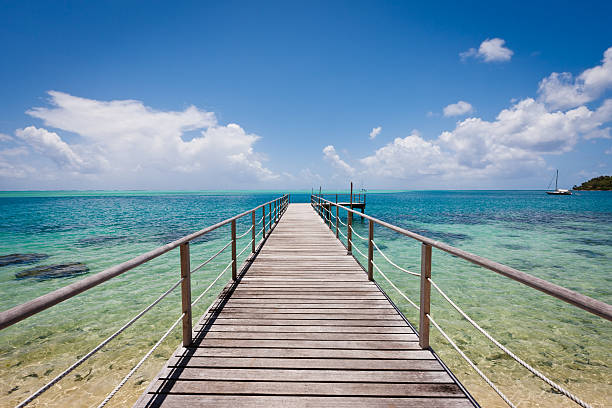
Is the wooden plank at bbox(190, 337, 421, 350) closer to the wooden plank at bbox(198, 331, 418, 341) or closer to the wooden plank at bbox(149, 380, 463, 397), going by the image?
the wooden plank at bbox(198, 331, 418, 341)

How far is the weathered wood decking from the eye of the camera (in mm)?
1896

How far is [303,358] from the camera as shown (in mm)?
2295

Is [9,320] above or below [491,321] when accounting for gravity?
above

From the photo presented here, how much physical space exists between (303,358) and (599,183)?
17060 centimetres

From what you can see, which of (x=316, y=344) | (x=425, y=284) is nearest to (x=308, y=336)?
(x=316, y=344)

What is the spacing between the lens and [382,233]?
15875 millimetres

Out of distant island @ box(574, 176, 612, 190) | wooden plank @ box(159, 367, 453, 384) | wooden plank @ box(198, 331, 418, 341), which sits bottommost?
wooden plank @ box(159, 367, 453, 384)

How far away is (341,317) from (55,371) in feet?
14.1

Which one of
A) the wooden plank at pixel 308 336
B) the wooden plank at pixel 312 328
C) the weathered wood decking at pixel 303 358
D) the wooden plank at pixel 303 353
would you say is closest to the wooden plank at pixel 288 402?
the weathered wood decking at pixel 303 358

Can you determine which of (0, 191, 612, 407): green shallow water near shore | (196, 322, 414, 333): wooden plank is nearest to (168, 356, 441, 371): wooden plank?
(196, 322, 414, 333): wooden plank

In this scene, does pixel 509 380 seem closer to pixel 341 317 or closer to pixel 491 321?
pixel 491 321

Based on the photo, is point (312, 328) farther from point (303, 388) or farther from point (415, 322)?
point (415, 322)

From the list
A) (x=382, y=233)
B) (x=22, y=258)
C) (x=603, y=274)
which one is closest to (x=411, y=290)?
(x=603, y=274)

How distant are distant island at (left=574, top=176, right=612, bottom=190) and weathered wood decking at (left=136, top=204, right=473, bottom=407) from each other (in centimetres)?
16165
